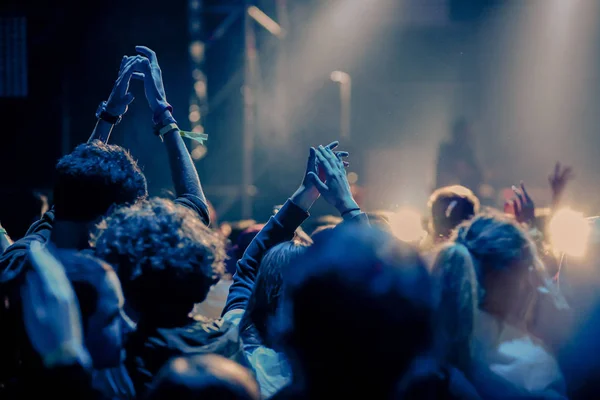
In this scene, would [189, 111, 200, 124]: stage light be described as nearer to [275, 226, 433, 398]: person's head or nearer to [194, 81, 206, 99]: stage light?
[194, 81, 206, 99]: stage light

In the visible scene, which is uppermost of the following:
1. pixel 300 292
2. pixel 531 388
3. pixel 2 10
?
pixel 2 10

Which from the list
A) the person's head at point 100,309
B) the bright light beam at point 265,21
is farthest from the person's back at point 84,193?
the bright light beam at point 265,21

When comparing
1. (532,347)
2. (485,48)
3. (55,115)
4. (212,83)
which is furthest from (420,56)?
(532,347)

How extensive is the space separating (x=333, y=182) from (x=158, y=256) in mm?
763

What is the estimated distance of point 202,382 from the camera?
1.03 meters

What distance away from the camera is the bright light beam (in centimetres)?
710

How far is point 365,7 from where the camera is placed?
11023mm

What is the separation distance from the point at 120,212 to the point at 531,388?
1.13 m

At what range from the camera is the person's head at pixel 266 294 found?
160cm

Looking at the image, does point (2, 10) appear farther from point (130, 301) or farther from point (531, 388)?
point (531, 388)

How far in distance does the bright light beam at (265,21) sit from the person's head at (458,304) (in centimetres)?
603

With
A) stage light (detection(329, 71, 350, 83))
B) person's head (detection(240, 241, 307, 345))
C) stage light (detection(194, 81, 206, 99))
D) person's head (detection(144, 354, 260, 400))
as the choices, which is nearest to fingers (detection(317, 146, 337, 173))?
person's head (detection(240, 241, 307, 345))

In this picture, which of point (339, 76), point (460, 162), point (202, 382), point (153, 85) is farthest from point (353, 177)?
point (202, 382)

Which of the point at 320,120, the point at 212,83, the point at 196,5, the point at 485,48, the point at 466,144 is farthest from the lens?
the point at 485,48
